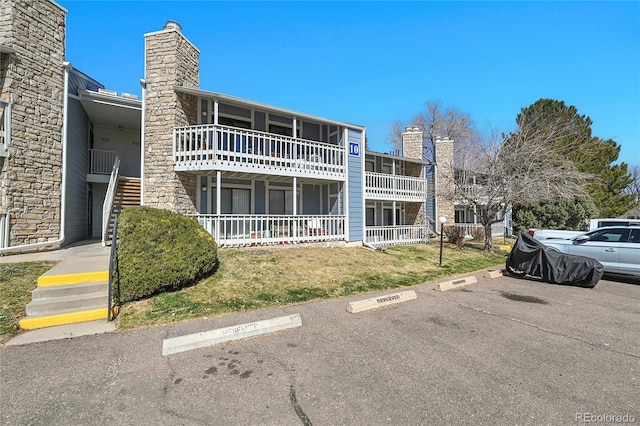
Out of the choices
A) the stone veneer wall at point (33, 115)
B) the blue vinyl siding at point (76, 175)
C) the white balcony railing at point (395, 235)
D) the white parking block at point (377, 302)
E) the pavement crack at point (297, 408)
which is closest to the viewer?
the pavement crack at point (297, 408)

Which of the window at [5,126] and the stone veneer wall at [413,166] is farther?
the stone veneer wall at [413,166]

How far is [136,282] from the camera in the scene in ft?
17.8

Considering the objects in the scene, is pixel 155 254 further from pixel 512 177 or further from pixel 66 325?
pixel 512 177

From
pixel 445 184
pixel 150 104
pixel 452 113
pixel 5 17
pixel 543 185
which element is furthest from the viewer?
pixel 452 113

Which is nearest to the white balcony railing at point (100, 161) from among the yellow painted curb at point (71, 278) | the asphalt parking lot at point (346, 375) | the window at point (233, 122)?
the window at point (233, 122)

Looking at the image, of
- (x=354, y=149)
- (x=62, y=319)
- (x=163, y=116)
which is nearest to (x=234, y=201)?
(x=163, y=116)

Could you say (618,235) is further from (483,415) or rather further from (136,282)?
(136,282)

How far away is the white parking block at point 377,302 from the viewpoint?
5.64m

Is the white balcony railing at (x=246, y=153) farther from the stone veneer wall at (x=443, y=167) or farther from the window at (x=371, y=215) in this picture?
the stone veneer wall at (x=443, y=167)

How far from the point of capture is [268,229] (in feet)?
36.2

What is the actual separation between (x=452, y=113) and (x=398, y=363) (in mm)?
40794

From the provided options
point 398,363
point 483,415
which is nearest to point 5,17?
point 398,363

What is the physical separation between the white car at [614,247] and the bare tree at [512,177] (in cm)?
398

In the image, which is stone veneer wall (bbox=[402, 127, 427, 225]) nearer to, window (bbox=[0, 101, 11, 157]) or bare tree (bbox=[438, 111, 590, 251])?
bare tree (bbox=[438, 111, 590, 251])
